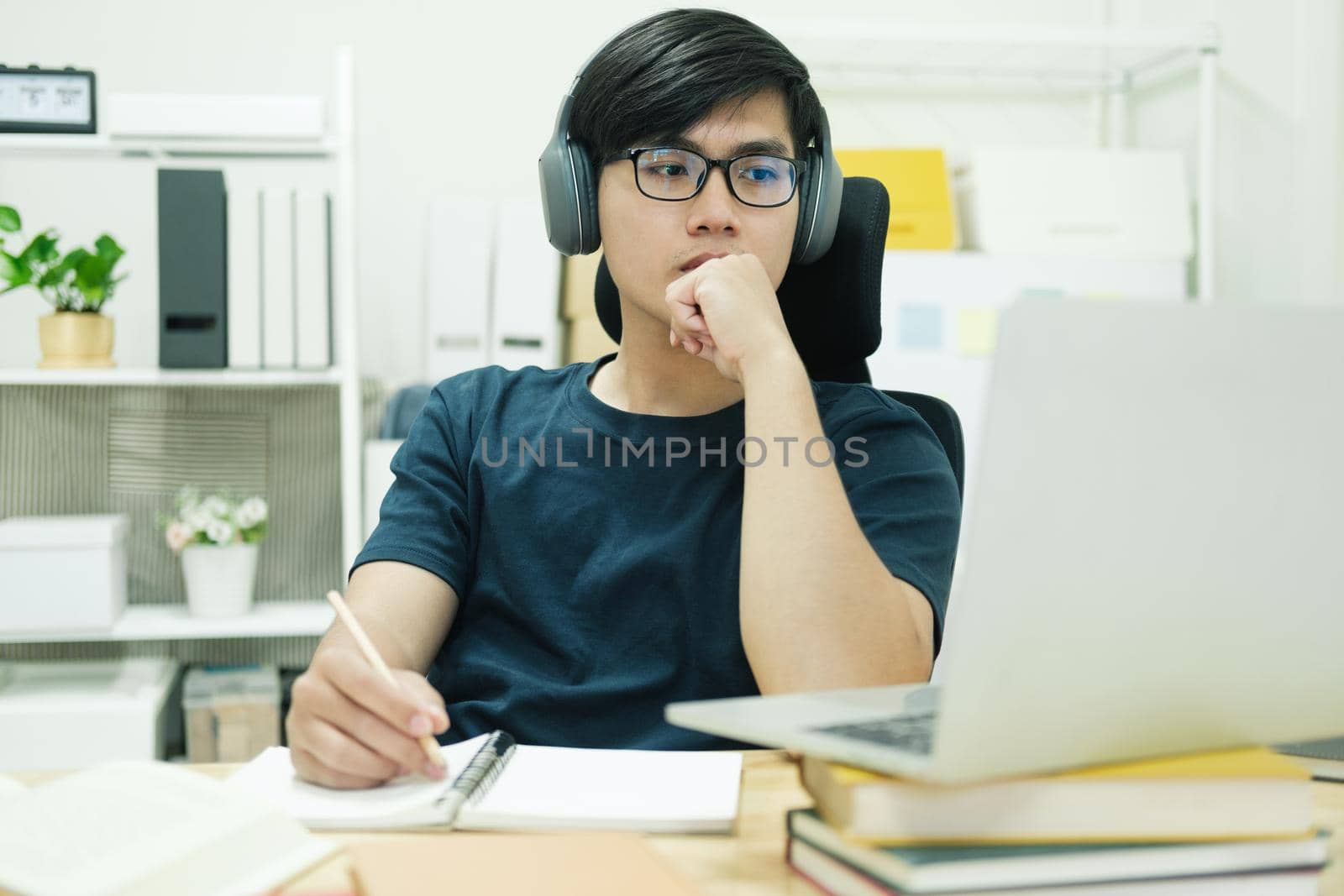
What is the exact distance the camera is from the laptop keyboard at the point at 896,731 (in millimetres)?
474

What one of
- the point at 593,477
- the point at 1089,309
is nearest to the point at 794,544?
the point at 593,477

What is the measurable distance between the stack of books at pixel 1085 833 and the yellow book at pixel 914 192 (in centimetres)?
191

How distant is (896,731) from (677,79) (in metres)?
0.69

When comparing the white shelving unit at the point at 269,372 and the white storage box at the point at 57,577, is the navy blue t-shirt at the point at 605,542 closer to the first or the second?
the white shelving unit at the point at 269,372

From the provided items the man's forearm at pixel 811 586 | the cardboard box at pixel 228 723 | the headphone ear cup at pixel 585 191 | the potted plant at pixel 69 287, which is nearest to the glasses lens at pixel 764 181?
the headphone ear cup at pixel 585 191

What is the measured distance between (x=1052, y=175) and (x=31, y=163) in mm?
2086

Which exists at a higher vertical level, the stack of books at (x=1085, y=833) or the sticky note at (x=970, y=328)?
the sticky note at (x=970, y=328)

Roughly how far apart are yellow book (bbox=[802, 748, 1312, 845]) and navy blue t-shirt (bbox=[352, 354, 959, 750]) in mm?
420

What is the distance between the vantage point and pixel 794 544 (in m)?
0.81

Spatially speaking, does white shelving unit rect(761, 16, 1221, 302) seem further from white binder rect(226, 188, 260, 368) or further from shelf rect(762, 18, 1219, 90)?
white binder rect(226, 188, 260, 368)

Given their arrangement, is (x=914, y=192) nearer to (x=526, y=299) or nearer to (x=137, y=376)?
(x=526, y=299)

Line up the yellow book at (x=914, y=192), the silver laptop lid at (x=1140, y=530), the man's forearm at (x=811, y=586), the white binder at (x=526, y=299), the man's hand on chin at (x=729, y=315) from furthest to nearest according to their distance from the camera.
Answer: the yellow book at (x=914, y=192) → the white binder at (x=526, y=299) → the man's hand on chin at (x=729, y=315) → the man's forearm at (x=811, y=586) → the silver laptop lid at (x=1140, y=530)

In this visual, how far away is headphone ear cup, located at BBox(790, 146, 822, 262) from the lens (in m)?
1.05

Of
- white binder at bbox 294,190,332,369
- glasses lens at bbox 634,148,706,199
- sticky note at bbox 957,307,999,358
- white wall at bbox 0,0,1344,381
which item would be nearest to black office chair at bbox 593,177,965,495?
glasses lens at bbox 634,148,706,199
